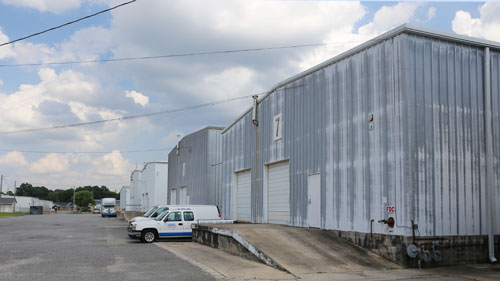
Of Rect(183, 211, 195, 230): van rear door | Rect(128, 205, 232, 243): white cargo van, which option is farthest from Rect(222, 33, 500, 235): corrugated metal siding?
Rect(128, 205, 232, 243): white cargo van

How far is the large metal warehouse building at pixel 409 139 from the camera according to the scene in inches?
541

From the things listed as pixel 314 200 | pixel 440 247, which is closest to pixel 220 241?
pixel 314 200

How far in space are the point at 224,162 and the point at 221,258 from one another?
1436cm

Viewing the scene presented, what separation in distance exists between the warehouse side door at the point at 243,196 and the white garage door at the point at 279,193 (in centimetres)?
269

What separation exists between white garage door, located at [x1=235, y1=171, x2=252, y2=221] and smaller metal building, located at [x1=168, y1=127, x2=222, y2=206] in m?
4.46

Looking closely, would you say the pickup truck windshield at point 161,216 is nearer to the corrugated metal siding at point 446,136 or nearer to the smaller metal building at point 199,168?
the smaller metal building at point 199,168

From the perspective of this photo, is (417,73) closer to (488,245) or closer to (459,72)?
(459,72)

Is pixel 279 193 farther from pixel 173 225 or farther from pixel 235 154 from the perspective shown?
pixel 235 154

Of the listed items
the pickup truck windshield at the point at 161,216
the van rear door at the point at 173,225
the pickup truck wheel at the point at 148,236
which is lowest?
the pickup truck wheel at the point at 148,236

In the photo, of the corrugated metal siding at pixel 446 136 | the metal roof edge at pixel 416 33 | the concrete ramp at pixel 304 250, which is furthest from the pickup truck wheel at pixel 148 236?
the corrugated metal siding at pixel 446 136

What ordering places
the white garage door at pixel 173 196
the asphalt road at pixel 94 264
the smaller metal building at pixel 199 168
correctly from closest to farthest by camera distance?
1. the asphalt road at pixel 94 264
2. the smaller metal building at pixel 199 168
3. the white garage door at pixel 173 196

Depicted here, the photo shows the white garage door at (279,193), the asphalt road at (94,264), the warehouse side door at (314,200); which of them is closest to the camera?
the asphalt road at (94,264)

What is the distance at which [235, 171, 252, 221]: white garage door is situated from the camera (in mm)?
25109

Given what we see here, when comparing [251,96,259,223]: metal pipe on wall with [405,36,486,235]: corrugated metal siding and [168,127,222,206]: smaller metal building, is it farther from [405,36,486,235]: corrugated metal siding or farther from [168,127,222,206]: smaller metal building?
[405,36,486,235]: corrugated metal siding
